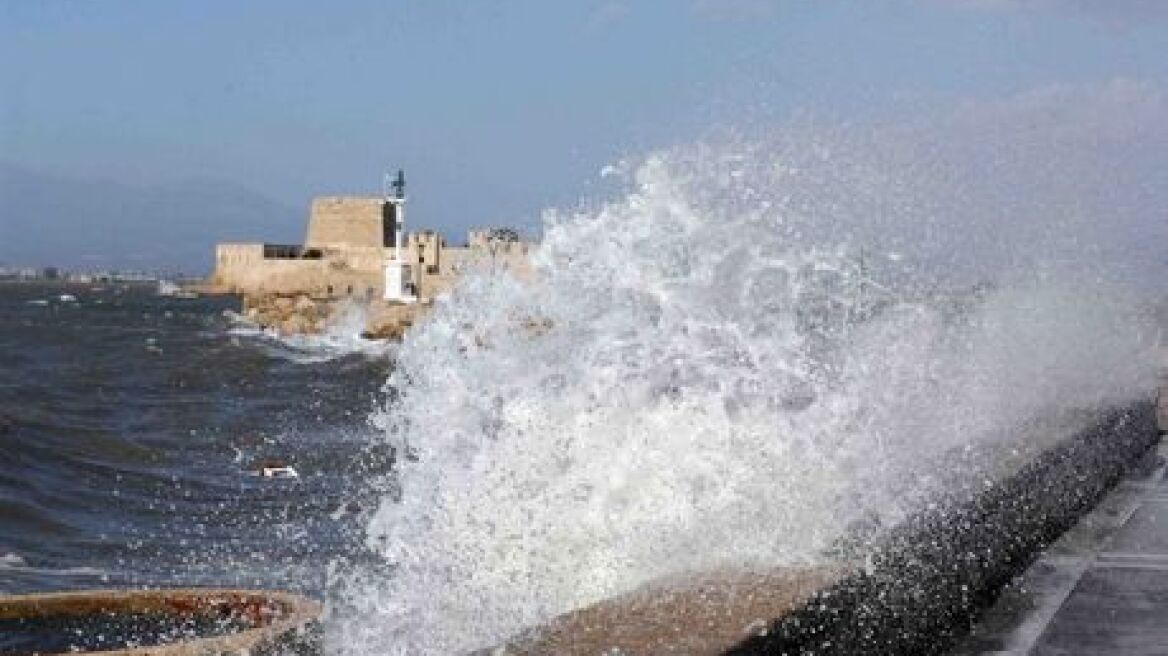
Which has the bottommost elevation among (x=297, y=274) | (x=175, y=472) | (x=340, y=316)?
(x=340, y=316)

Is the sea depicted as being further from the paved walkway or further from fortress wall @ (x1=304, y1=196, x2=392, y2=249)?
fortress wall @ (x1=304, y1=196, x2=392, y2=249)

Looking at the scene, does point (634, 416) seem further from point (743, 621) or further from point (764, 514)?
point (743, 621)

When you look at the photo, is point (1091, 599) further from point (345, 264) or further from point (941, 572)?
point (345, 264)

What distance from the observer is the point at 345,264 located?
87.2 m

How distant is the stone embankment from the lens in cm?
6150

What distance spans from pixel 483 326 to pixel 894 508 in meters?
2.51

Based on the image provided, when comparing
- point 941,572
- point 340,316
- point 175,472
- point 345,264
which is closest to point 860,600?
point 941,572

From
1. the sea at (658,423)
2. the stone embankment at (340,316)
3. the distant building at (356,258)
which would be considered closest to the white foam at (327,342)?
the stone embankment at (340,316)

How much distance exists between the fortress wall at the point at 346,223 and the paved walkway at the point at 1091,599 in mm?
81975

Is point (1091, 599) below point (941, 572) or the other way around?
below

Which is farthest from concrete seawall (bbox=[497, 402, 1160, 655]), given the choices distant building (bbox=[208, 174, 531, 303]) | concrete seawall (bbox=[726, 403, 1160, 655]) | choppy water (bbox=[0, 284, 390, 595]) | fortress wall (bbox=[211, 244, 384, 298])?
fortress wall (bbox=[211, 244, 384, 298])

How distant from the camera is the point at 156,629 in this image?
8.24 metres

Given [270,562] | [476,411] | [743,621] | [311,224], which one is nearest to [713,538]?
[743,621]

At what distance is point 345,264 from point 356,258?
0.72 m
